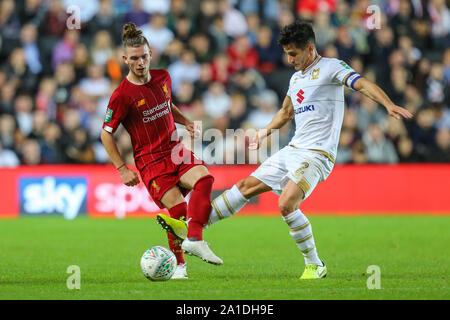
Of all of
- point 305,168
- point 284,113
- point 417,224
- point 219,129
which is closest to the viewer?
point 305,168

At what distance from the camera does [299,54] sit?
7984mm

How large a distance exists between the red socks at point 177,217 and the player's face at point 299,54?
1.74 m

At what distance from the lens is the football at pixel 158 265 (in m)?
7.45

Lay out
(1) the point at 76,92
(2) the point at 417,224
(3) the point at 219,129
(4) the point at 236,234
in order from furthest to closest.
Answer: (1) the point at 76,92 → (3) the point at 219,129 → (2) the point at 417,224 → (4) the point at 236,234

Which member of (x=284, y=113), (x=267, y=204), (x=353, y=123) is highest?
(x=284, y=113)

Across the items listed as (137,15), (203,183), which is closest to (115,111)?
(203,183)

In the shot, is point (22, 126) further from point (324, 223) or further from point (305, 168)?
point (305, 168)

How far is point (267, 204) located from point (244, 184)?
26.7ft

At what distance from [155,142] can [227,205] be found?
0.93m

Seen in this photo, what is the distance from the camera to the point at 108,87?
1677 cm

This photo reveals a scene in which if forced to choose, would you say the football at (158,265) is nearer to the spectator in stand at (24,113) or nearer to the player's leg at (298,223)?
the player's leg at (298,223)

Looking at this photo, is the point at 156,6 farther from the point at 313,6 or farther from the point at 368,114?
the point at 368,114

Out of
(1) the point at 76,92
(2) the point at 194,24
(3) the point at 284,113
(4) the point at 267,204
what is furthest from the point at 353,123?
(3) the point at 284,113

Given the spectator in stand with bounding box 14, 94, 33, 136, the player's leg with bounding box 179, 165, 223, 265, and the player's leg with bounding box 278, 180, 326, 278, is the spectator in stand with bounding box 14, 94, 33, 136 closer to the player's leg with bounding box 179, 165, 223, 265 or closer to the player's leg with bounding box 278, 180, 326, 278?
the player's leg with bounding box 179, 165, 223, 265
